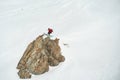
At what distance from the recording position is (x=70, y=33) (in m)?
9.04

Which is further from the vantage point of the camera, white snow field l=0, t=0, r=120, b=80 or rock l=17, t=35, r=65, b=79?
white snow field l=0, t=0, r=120, b=80

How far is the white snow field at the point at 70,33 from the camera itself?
7113mm

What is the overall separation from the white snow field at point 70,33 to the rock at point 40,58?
207 mm

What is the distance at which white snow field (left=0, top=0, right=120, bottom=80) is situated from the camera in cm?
711

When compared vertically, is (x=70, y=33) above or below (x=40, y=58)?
above

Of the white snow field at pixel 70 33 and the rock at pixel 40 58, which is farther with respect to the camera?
the white snow field at pixel 70 33

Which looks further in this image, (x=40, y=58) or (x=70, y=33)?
(x=70, y=33)

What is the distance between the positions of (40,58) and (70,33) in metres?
2.61

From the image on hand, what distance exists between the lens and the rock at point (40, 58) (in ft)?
22.3

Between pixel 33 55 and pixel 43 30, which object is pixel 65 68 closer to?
pixel 33 55

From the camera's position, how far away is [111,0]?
38.2 feet

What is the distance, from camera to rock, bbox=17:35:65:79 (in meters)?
6.79

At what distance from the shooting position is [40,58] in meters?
6.85

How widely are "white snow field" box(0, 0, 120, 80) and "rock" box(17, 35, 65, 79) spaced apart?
0.21 meters
